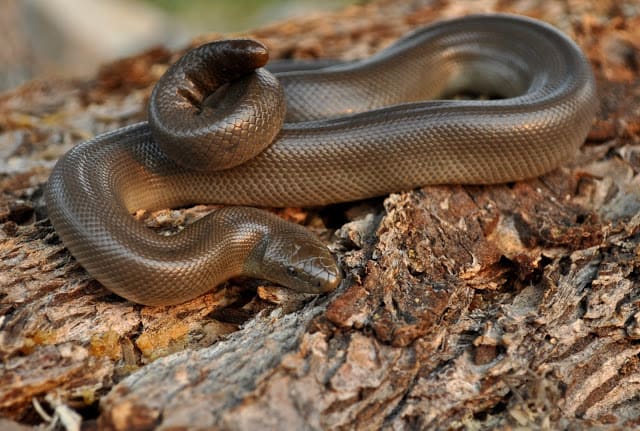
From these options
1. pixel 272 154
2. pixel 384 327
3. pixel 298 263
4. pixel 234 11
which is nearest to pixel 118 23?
pixel 234 11

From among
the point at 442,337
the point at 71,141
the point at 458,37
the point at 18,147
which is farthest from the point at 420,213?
the point at 18,147

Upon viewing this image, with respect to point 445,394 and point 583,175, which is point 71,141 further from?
point 583,175

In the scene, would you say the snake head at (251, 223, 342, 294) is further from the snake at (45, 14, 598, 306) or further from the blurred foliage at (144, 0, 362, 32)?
the blurred foliage at (144, 0, 362, 32)

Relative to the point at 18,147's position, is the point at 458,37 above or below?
above

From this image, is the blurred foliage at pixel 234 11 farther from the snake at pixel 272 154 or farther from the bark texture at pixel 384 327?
the bark texture at pixel 384 327

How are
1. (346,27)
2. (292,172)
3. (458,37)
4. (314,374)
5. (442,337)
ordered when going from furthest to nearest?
1. (346,27)
2. (458,37)
3. (292,172)
4. (442,337)
5. (314,374)

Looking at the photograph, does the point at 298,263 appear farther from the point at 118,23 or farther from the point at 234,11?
the point at 118,23
